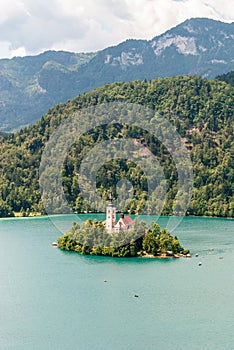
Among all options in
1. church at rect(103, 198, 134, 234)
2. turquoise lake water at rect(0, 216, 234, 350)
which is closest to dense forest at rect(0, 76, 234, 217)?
turquoise lake water at rect(0, 216, 234, 350)

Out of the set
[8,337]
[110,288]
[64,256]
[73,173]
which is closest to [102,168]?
[73,173]

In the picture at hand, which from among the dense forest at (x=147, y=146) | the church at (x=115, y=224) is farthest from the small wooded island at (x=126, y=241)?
the dense forest at (x=147, y=146)

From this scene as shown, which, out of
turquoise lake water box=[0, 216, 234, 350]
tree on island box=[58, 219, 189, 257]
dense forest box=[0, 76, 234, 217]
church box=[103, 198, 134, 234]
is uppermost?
dense forest box=[0, 76, 234, 217]

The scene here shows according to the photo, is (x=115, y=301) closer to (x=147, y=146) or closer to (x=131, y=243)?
(x=131, y=243)

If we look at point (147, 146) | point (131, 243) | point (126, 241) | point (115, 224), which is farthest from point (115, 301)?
point (147, 146)

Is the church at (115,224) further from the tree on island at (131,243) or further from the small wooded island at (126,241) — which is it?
the tree on island at (131,243)

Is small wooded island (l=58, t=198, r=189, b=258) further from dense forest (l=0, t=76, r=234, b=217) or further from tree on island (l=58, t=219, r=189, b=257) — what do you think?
dense forest (l=0, t=76, r=234, b=217)
